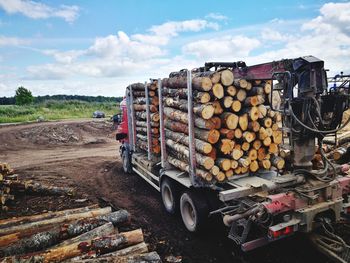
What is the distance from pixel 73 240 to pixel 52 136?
1944cm

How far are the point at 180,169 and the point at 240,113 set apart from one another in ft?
6.33

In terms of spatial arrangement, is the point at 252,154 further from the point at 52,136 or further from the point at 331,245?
the point at 52,136

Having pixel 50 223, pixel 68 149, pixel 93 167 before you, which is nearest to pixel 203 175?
pixel 50 223

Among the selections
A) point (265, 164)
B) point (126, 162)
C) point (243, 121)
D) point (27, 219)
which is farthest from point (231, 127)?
point (126, 162)

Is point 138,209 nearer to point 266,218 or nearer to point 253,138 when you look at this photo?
point 253,138

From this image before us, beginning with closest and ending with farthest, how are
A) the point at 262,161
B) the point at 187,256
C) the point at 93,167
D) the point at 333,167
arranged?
the point at 333,167
the point at 187,256
the point at 262,161
the point at 93,167

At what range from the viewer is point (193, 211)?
6609mm

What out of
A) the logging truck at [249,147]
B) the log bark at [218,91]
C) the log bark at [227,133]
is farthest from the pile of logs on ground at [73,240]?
the log bark at [218,91]

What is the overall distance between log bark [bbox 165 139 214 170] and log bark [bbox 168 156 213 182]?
0.15 m

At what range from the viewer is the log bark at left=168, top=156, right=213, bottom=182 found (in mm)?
6258

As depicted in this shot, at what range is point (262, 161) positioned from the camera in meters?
6.71

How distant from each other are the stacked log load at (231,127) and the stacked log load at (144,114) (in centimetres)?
192

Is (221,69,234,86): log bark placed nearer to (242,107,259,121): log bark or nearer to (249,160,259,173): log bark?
(242,107,259,121): log bark

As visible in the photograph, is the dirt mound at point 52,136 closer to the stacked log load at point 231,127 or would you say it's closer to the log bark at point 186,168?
the log bark at point 186,168
